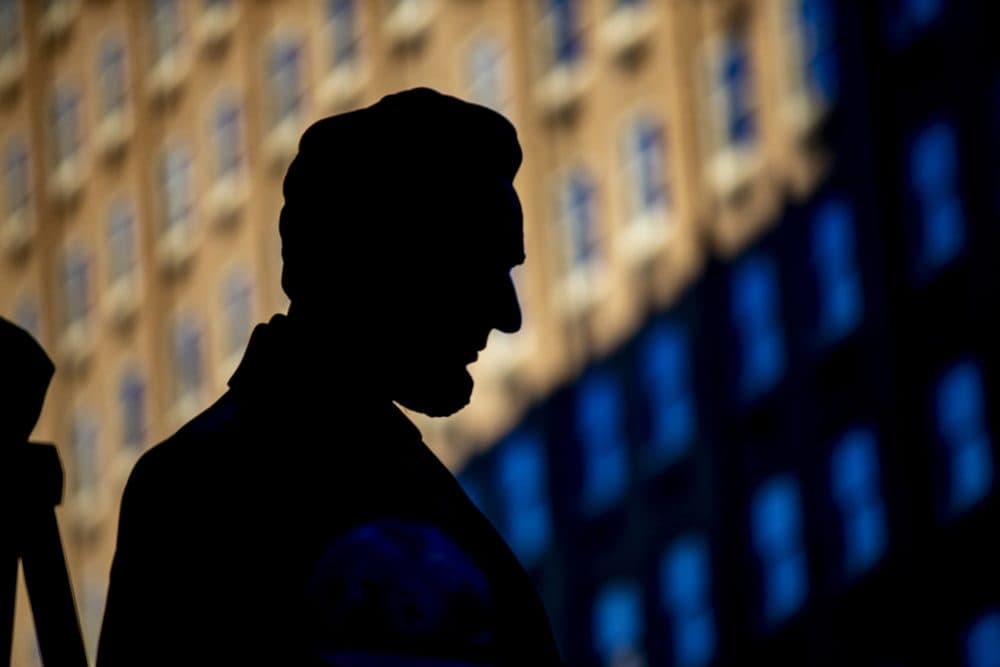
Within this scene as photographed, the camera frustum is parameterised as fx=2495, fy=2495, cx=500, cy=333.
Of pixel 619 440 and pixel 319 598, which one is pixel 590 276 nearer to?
pixel 619 440

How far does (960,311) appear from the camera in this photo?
35.1 m

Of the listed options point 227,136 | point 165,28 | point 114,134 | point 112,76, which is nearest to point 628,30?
point 227,136

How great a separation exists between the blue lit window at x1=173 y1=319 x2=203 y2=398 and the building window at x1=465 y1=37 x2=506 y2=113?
8.96m

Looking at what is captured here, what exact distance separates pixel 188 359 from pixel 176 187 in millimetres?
3789

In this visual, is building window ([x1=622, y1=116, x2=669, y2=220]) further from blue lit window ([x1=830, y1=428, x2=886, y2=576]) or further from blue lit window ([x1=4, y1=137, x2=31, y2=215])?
blue lit window ([x1=4, y1=137, x2=31, y2=215])

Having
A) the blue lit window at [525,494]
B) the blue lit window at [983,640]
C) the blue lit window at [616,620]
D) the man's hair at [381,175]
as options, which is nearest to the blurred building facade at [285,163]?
the blue lit window at [525,494]

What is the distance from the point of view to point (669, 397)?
39.1m

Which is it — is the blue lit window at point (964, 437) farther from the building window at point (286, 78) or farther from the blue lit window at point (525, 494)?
the building window at point (286, 78)

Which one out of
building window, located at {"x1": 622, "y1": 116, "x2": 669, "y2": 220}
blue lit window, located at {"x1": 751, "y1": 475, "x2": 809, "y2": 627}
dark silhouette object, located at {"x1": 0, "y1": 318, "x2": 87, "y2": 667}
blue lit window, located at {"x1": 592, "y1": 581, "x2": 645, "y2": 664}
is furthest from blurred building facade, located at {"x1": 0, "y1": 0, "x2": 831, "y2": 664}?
dark silhouette object, located at {"x1": 0, "y1": 318, "x2": 87, "y2": 667}

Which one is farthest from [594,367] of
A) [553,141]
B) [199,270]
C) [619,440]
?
[199,270]

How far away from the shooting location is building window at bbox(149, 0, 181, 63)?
52438 mm

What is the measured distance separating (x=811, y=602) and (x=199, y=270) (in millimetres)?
18929

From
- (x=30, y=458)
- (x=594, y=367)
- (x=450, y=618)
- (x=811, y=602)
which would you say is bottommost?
(x=811, y=602)

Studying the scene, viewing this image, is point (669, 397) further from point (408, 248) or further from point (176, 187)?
point (408, 248)
